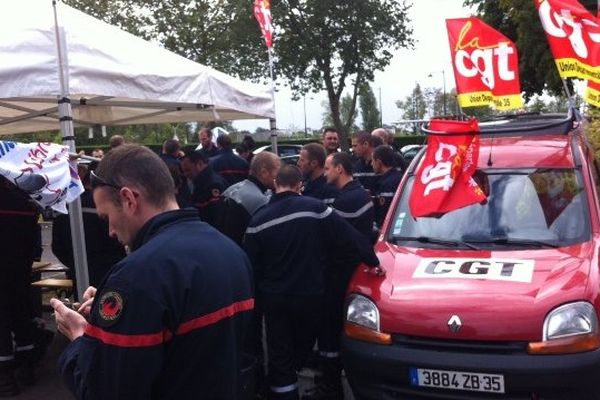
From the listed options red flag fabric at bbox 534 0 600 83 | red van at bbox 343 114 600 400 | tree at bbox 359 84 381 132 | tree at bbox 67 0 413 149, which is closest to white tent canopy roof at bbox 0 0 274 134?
red van at bbox 343 114 600 400

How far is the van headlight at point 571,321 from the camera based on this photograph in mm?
3773

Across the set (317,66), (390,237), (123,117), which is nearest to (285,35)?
(317,66)

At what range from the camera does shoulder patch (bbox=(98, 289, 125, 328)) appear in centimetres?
176

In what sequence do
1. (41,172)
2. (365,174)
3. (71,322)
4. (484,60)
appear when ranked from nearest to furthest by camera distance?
1. (71,322)
2. (41,172)
3. (484,60)
4. (365,174)

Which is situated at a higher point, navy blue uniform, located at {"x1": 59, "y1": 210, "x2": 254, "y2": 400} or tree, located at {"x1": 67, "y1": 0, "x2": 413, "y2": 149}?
tree, located at {"x1": 67, "y1": 0, "x2": 413, "y2": 149}

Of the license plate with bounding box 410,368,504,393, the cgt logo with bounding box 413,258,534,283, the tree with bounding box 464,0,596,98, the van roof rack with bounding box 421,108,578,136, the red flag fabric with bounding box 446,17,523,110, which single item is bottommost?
the license plate with bounding box 410,368,504,393

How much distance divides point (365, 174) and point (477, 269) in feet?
12.2

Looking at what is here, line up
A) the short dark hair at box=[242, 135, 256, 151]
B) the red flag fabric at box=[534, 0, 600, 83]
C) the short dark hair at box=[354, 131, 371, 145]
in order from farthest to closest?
the short dark hair at box=[242, 135, 256, 151], the short dark hair at box=[354, 131, 371, 145], the red flag fabric at box=[534, 0, 600, 83]

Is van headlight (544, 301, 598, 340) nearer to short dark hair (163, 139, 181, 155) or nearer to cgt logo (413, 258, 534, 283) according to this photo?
cgt logo (413, 258, 534, 283)

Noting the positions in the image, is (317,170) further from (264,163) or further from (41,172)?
(41,172)

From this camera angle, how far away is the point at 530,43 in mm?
22562

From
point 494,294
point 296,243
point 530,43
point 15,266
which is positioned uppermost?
point 530,43

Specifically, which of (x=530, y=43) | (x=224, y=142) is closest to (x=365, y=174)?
(x=224, y=142)

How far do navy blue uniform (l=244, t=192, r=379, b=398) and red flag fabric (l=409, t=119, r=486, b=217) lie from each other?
62cm
